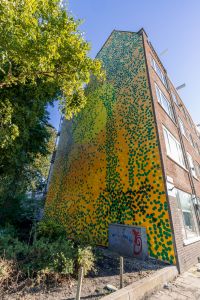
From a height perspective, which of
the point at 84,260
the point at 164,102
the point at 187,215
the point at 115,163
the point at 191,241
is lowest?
the point at 84,260

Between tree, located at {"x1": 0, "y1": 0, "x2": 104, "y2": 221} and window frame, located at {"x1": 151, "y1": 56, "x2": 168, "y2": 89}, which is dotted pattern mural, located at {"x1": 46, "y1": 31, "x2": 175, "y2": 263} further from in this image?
tree, located at {"x1": 0, "y1": 0, "x2": 104, "y2": 221}

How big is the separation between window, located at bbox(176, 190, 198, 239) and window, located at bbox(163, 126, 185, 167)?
1.96 meters

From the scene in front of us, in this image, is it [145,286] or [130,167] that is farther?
[130,167]

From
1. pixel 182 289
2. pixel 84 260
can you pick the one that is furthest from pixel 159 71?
pixel 84 260

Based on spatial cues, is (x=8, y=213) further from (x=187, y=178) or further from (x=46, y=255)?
(x=187, y=178)

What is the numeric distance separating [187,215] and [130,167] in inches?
150

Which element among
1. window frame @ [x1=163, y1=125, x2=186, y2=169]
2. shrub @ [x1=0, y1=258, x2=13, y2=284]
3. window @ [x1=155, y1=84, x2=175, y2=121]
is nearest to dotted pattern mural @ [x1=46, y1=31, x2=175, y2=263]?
window @ [x1=155, y1=84, x2=175, y2=121]

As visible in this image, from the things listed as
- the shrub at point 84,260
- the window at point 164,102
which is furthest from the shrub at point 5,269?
the window at point 164,102

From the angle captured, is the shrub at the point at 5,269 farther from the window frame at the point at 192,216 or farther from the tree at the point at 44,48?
the window frame at the point at 192,216

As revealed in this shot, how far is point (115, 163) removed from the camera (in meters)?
10.0

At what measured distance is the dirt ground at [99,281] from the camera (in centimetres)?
418

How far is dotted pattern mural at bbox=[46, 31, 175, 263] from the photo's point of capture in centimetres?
785

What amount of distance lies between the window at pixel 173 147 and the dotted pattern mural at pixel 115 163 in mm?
1646

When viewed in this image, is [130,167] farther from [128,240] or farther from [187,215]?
[187,215]
